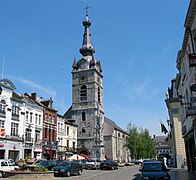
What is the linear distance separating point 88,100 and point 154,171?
184 feet

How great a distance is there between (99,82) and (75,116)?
13.0 meters

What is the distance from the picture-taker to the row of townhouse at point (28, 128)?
38219 mm

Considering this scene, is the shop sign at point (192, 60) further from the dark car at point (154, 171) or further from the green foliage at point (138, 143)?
the green foliage at point (138, 143)

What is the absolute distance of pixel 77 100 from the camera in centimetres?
7238

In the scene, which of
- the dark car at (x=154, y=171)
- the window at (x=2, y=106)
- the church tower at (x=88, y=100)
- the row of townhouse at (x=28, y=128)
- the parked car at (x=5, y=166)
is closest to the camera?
the dark car at (x=154, y=171)

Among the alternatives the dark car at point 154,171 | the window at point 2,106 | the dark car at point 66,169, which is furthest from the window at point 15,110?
the dark car at point 154,171

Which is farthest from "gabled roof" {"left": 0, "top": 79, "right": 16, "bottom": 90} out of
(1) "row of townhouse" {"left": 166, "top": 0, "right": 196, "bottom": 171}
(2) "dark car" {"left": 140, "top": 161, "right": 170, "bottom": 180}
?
(2) "dark car" {"left": 140, "top": 161, "right": 170, "bottom": 180}

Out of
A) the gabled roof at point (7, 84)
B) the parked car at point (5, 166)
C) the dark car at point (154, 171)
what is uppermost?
the gabled roof at point (7, 84)

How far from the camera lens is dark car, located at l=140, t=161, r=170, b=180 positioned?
45.8 ft

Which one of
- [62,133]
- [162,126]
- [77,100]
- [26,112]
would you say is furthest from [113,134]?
[26,112]

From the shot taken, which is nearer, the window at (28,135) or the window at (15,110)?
the window at (15,110)

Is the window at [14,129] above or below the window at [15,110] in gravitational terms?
below

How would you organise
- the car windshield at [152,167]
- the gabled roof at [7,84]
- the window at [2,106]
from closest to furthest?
the car windshield at [152,167] < the window at [2,106] < the gabled roof at [7,84]

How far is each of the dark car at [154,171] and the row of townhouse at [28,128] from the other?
1061 inches
